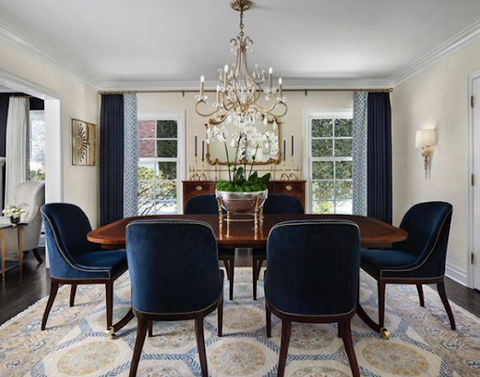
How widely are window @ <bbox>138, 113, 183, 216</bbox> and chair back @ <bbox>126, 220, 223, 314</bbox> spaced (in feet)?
11.0

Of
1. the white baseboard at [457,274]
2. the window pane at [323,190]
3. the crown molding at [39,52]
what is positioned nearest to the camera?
the crown molding at [39,52]

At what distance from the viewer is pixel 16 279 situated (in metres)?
3.38

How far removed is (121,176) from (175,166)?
800 mm

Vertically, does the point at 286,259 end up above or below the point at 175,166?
below

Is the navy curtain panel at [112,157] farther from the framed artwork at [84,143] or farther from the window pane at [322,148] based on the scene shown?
the window pane at [322,148]

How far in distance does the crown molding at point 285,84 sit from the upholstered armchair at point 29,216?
1739mm

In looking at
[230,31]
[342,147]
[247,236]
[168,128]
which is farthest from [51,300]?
[342,147]

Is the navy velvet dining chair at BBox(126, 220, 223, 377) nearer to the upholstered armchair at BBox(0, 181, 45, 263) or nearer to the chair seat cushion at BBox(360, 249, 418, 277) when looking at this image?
the chair seat cushion at BBox(360, 249, 418, 277)

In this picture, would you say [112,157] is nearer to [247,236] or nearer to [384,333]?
[247,236]

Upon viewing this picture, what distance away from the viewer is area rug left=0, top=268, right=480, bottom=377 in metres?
1.80

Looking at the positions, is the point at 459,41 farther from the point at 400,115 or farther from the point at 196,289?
the point at 196,289

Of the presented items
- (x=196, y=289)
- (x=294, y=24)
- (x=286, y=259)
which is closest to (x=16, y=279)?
(x=196, y=289)

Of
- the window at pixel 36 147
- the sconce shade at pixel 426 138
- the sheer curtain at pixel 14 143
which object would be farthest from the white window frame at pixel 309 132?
the sheer curtain at pixel 14 143

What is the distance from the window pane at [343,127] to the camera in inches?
193
